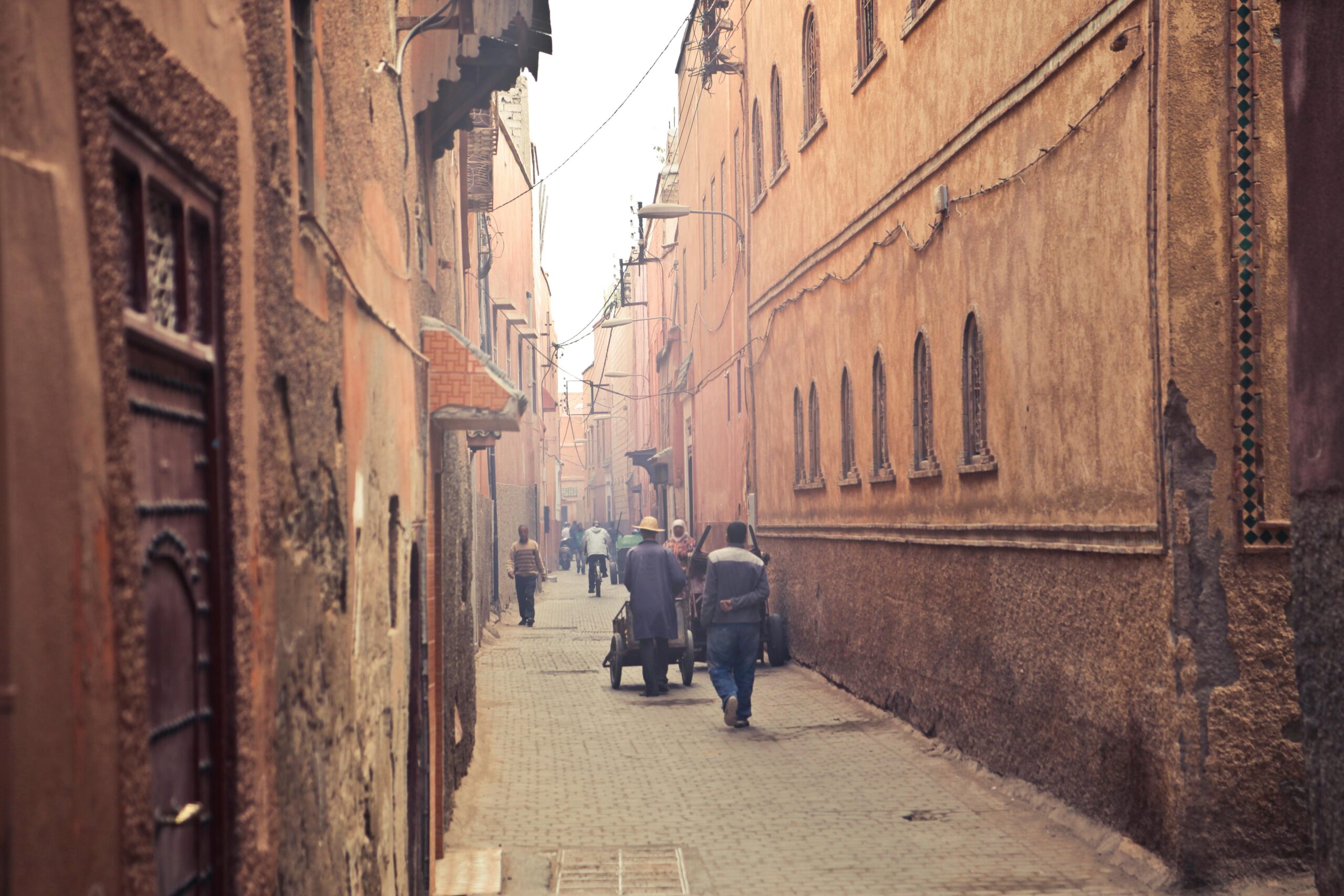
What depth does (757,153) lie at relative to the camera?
22.2 m

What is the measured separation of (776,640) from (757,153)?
7.44 metres

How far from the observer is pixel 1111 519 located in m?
8.58

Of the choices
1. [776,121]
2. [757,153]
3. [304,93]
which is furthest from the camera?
[757,153]

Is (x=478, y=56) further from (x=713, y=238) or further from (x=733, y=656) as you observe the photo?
(x=713, y=238)

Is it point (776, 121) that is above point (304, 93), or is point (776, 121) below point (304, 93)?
above

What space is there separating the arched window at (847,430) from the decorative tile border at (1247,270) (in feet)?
26.6

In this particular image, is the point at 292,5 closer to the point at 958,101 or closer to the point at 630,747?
the point at 958,101

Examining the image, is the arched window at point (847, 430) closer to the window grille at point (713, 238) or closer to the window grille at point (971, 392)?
the window grille at point (971, 392)

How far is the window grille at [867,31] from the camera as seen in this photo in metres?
14.7

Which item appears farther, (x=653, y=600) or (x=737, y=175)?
(x=737, y=175)

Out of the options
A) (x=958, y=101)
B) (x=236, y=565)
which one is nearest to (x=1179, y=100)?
(x=958, y=101)

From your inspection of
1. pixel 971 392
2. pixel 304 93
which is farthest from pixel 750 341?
pixel 304 93

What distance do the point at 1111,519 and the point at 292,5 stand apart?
5679 millimetres

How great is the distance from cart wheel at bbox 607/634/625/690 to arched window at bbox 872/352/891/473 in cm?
358
